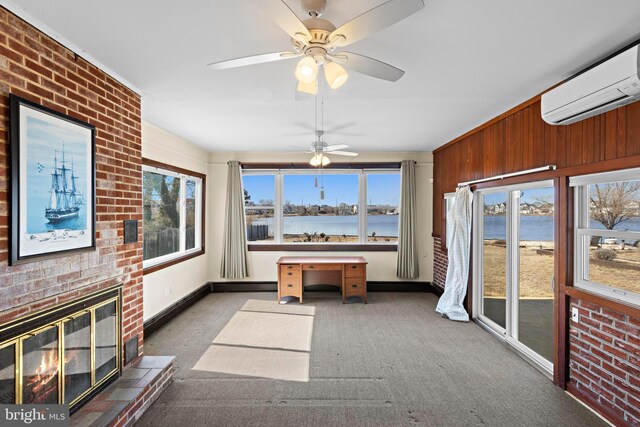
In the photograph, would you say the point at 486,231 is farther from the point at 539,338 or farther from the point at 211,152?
the point at 211,152

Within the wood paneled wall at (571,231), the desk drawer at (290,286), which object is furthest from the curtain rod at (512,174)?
the desk drawer at (290,286)

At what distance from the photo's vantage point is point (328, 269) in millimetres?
5129

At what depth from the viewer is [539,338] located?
126 inches

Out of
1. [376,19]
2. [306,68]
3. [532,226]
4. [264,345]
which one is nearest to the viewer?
[376,19]

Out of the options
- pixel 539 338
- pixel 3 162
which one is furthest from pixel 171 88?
pixel 539 338

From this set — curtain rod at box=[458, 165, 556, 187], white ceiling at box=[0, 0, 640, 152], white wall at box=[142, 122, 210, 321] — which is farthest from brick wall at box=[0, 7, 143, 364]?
curtain rod at box=[458, 165, 556, 187]

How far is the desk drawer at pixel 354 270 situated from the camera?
5109 mm

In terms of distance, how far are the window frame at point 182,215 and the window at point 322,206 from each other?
0.80 m

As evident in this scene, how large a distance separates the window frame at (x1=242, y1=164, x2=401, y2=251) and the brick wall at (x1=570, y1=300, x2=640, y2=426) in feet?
11.1

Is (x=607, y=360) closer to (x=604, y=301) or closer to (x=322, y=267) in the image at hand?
(x=604, y=301)

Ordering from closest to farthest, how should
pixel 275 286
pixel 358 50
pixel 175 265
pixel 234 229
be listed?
pixel 358 50 → pixel 175 265 → pixel 234 229 → pixel 275 286

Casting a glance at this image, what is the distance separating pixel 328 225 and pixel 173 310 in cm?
289

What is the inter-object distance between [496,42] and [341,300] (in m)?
4.12

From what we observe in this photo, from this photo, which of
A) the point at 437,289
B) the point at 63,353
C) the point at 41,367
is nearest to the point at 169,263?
the point at 63,353
